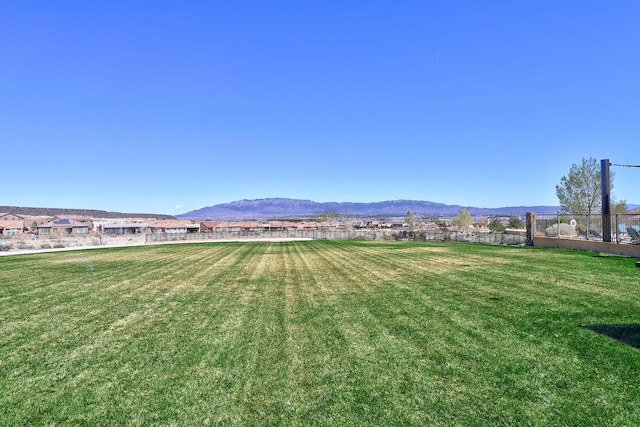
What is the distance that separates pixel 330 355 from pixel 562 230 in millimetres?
19084

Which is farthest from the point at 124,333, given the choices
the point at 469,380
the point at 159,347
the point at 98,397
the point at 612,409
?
the point at 612,409

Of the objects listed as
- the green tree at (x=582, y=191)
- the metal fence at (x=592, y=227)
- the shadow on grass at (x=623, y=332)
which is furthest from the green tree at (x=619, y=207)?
the shadow on grass at (x=623, y=332)

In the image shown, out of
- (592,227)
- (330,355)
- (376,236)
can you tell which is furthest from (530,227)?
(376,236)

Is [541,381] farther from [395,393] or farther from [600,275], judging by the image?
[600,275]

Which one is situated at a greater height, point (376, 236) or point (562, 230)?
point (562, 230)

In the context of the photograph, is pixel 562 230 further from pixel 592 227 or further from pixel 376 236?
pixel 376 236

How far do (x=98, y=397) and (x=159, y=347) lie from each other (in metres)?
1.42

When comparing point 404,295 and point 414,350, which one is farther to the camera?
point 404,295

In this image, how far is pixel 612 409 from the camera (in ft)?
11.0

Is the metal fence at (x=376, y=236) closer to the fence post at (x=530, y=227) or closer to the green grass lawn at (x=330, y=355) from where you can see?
the fence post at (x=530, y=227)

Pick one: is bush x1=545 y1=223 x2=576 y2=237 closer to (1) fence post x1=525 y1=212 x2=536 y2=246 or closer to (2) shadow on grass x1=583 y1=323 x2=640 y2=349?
(1) fence post x1=525 y1=212 x2=536 y2=246

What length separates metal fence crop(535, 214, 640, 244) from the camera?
14.6 m

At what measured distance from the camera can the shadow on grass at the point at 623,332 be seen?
4839 mm

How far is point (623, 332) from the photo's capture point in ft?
17.0
